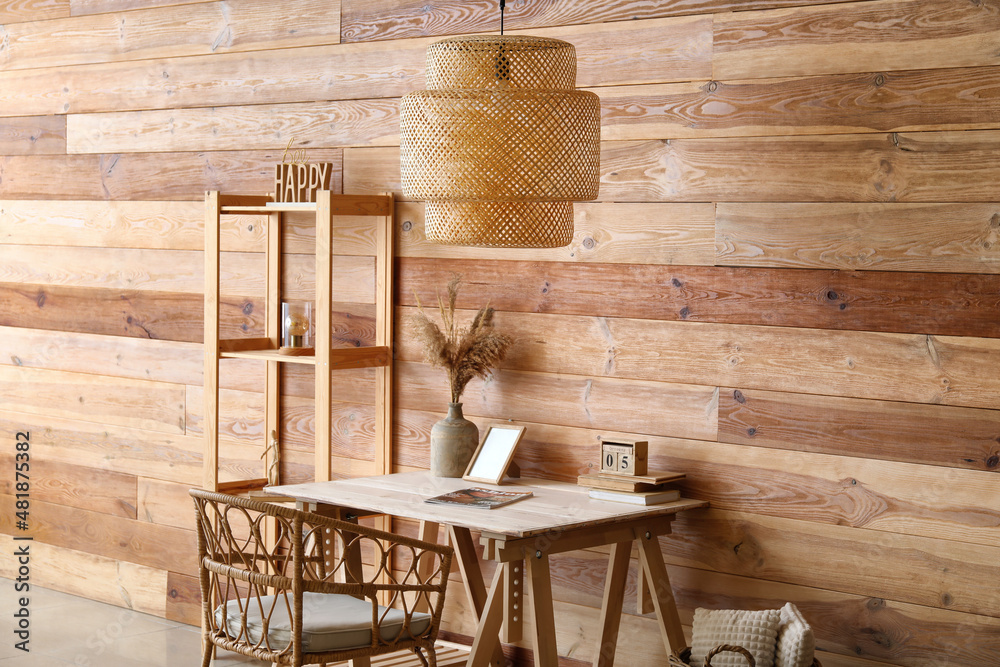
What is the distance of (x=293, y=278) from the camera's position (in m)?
3.91

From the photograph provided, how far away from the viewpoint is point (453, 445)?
3293 millimetres

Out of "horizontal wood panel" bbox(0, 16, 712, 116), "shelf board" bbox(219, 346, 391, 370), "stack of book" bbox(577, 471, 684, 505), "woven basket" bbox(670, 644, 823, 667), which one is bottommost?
"woven basket" bbox(670, 644, 823, 667)

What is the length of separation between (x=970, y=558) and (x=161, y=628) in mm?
2797

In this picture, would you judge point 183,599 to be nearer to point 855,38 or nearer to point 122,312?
point 122,312

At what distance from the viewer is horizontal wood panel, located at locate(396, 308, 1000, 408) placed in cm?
272

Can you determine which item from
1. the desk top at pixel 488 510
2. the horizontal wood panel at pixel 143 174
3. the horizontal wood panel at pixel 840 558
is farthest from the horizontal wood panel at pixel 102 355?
the horizontal wood panel at pixel 840 558

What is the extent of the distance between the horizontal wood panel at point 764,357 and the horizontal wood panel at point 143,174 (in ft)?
3.22

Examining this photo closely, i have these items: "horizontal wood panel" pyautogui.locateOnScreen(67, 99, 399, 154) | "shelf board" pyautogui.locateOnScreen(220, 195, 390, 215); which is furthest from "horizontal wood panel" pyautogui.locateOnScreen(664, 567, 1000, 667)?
"horizontal wood panel" pyautogui.locateOnScreen(67, 99, 399, 154)

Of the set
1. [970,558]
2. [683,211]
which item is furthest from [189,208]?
[970,558]

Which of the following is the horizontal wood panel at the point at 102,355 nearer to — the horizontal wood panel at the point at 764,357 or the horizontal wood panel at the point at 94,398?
the horizontal wood panel at the point at 94,398

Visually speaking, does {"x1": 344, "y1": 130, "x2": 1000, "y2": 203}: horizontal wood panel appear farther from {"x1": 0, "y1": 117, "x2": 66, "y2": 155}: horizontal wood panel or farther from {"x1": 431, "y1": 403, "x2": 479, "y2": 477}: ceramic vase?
{"x1": 0, "y1": 117, "x2": 66, "y2": 155}: horizontal wood panel

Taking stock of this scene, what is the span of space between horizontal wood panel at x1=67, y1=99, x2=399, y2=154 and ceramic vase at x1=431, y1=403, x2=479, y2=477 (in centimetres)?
94

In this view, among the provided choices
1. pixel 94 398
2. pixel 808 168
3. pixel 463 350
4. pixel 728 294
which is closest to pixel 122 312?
pixel 94 398

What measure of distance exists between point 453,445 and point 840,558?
1109 mm
